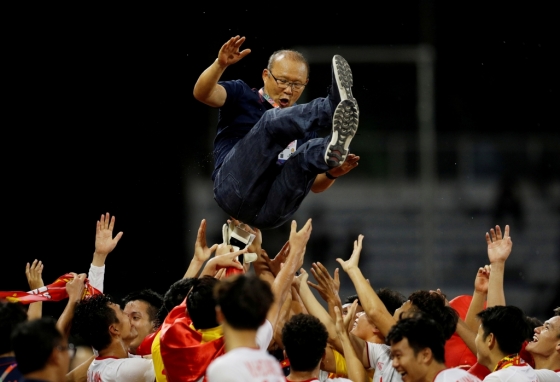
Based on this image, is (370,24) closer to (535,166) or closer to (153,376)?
(535,166)

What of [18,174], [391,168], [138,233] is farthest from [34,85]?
[391,168]

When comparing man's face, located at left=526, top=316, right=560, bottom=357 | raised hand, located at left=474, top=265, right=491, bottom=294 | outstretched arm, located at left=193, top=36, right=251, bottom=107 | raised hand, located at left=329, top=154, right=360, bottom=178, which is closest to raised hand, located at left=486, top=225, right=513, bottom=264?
raised hand, located at left=474, top=265, right=491, bottom=294

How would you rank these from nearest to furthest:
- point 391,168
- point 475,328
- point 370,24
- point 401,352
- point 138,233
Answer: point 401,352
point 475,328
point 138,233
point 391,168
point 370,24

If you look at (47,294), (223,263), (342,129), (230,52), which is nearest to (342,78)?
(342,129)

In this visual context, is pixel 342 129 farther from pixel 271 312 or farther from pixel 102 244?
pixel 102 244

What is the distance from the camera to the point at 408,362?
163 inches

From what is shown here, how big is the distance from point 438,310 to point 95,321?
1749 millimetres

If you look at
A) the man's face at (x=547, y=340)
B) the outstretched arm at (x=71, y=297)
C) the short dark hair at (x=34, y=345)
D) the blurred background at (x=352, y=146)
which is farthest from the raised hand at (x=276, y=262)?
the blurred background at (x=352, y=146)

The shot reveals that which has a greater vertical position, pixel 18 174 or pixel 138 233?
pixel 18 174

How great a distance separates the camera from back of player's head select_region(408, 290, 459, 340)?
4.71m

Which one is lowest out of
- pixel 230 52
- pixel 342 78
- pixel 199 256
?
pixel 199 256

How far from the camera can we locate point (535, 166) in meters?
12.9

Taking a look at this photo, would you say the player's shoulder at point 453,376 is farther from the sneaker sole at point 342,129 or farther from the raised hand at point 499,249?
the raised hand at point 499,249

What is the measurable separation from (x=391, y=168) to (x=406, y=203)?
0.52 metres
